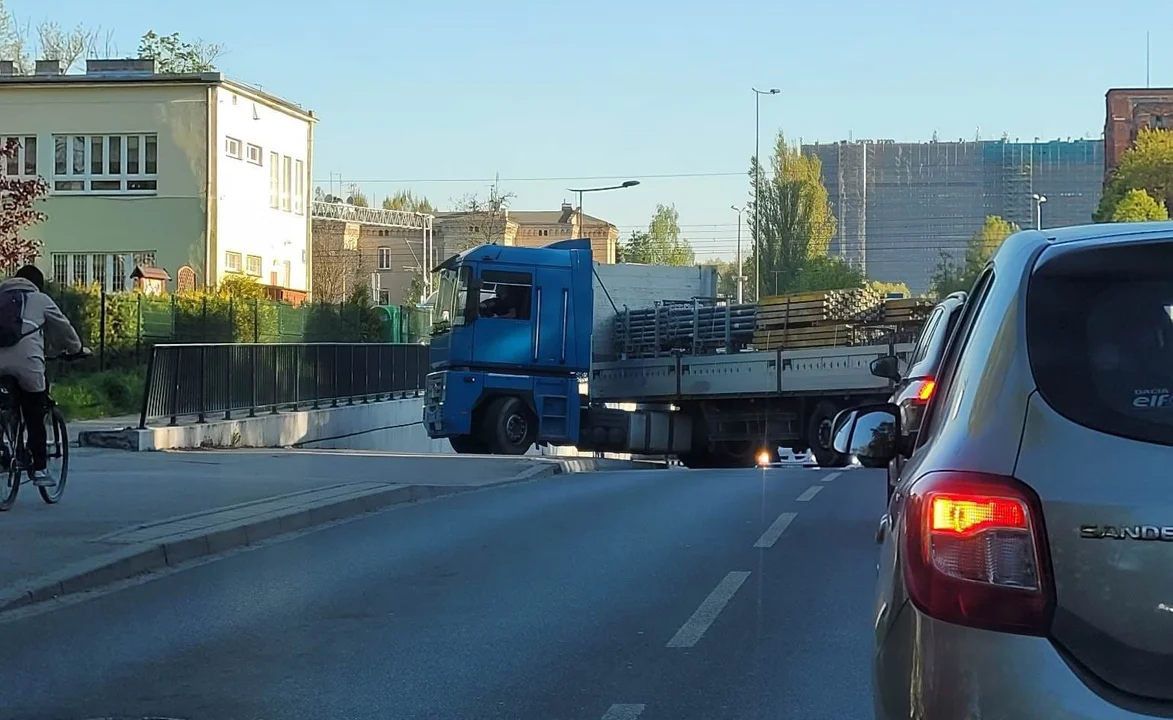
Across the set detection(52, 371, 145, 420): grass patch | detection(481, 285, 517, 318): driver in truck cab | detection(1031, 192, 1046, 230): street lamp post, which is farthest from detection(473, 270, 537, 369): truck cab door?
detection(1031, 192, 1046, 230): street lamp post

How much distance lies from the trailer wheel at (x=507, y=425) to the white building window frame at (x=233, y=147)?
1004 inches

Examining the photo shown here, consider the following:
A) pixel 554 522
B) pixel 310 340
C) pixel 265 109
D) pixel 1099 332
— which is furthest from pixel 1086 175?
pixel 1099 332

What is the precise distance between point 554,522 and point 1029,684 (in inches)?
380

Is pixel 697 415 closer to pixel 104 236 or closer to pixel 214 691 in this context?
pixel 214 691

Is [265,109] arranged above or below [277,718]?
above

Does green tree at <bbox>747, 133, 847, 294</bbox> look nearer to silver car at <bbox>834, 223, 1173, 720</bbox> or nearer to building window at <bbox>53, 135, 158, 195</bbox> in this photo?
building window at <bbox>53, 135, 158, 195</bbox>

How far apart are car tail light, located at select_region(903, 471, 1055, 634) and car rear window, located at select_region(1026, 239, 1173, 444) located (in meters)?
0.24

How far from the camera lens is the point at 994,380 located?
3064 millimetres

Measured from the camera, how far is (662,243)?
11781cm

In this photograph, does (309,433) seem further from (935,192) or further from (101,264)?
(935,192)

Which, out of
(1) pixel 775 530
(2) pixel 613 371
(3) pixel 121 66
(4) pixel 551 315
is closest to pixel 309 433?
(4) pixel 551 315

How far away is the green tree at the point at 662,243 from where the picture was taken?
383ft

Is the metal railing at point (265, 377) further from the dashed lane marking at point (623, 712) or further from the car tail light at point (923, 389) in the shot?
the dashed lane marking at point (623, 712)

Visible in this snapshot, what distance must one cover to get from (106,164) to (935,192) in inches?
3508
